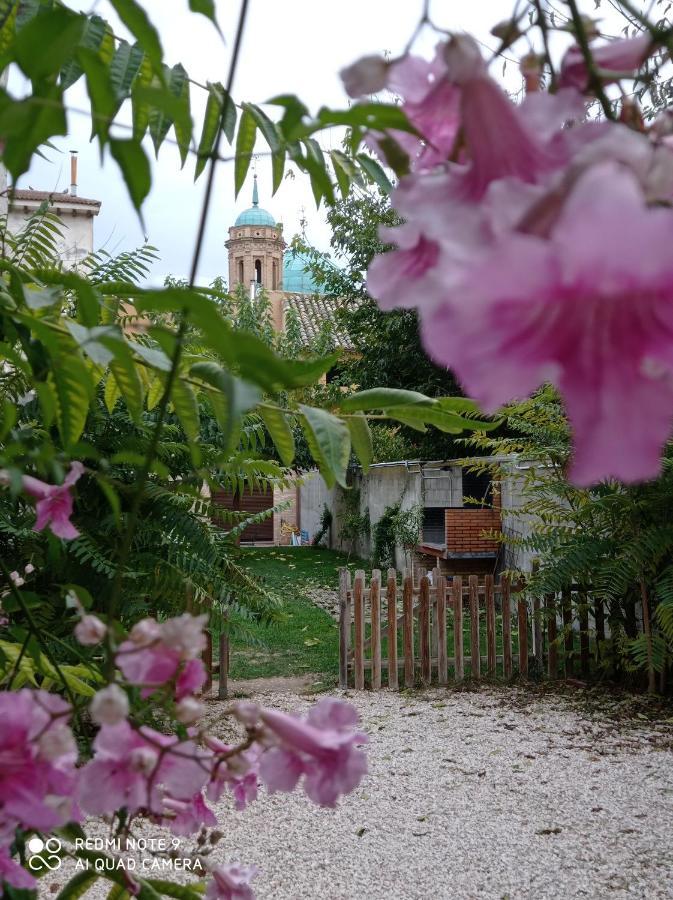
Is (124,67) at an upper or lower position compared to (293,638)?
upper

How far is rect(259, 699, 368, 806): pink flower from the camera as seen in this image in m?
A: 0.46

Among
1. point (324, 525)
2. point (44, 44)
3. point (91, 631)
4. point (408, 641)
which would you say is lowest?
point (408, 641)

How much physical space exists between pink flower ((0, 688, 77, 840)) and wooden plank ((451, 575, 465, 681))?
5.32 meters

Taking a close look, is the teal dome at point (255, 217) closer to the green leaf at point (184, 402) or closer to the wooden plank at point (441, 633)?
the wooden plank at point (441, 633)

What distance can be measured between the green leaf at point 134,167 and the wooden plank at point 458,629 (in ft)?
17.7

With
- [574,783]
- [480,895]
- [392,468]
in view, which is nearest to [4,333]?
[480,895]

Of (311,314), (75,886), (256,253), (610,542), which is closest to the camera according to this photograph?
(75,886)

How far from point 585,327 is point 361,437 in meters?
0.61

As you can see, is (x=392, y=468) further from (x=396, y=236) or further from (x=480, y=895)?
(x=396, y=236)

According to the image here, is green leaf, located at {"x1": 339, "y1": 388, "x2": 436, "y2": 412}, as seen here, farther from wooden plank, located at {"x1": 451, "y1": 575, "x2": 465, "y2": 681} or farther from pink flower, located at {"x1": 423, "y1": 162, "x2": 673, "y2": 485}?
wooden plank, located at {"x1": 451, "y1": 575, "x2": 465, "y2": 681}

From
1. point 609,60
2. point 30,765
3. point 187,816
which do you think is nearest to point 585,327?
point 609,60

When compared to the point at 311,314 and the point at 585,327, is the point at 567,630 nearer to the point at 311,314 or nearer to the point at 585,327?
the point at 585,327

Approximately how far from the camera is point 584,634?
541 cm

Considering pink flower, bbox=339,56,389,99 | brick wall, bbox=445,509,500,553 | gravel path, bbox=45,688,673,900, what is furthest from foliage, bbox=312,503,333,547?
pink flower, bbox=339,56,389,99
